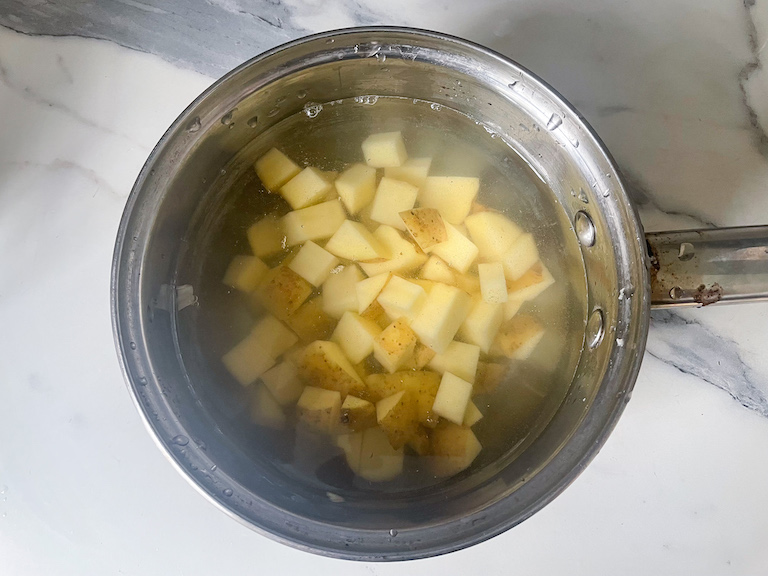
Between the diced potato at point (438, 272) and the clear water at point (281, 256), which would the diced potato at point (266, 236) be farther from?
the diced potato at point (438, 272)

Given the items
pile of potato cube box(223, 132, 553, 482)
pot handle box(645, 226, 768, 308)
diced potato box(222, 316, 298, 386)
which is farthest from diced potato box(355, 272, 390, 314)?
pot handle box(645, 226, 768, 308)

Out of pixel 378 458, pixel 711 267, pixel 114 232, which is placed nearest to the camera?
pixel 711 267

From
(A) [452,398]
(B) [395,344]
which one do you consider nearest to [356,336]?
(B) [395,344]

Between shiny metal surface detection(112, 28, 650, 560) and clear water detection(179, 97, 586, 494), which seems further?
clear water detection(179, 97, 586, 494)

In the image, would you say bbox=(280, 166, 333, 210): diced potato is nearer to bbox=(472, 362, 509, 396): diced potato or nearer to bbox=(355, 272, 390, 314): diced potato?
bbox=(355, 272, 390, 314): diced potato

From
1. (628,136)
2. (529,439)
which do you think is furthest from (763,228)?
(529,439)

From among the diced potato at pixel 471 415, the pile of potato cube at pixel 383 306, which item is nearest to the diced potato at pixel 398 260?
the pile of potato cube at pixel 383 306

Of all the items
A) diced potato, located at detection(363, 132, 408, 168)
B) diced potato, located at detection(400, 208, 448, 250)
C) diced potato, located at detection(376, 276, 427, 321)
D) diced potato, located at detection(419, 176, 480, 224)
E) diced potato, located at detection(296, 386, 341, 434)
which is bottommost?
diced potato, located at detection(296, 386, 341, 434)

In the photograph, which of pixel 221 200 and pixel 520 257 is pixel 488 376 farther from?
pixel 221 200
